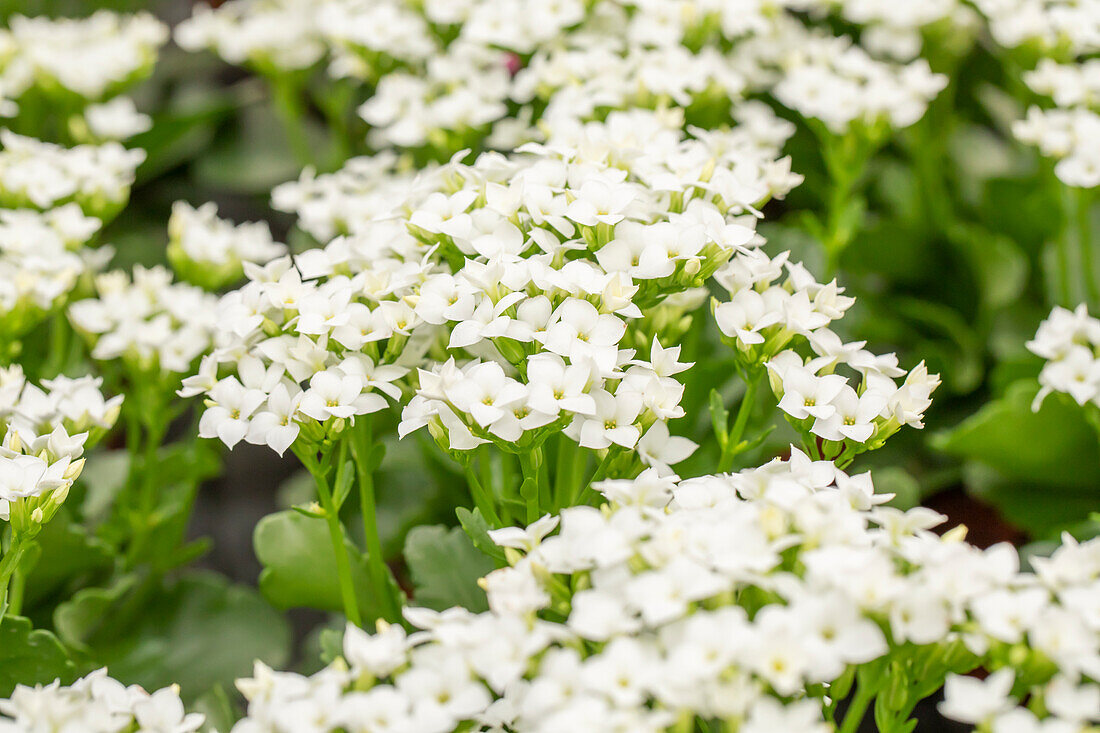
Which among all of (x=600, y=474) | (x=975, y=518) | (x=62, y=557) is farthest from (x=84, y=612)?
(x=975, y=518)

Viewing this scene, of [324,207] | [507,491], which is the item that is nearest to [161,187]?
[324,207]

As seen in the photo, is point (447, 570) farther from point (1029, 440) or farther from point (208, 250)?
point (1029, 440)

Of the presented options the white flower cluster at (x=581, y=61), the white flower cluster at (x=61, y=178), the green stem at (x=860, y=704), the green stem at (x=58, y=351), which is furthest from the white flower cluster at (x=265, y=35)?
the green stem at (x=860, y=704)

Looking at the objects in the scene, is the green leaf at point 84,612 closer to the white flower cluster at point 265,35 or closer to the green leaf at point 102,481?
the green leaf at point 102,481

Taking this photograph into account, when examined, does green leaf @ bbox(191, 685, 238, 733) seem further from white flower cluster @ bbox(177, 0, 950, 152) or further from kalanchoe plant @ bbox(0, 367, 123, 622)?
white flower cluster @ bbox(177, 0, 950, 152)

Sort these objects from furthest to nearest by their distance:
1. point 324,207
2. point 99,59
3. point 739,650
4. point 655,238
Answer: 1. point 99,59
2. point 324,207
3. point 655,238
4. point 739,650

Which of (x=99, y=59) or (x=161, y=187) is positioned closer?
(x=99, y=59)

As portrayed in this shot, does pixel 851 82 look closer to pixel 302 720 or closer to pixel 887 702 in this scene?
pixel 887 702
